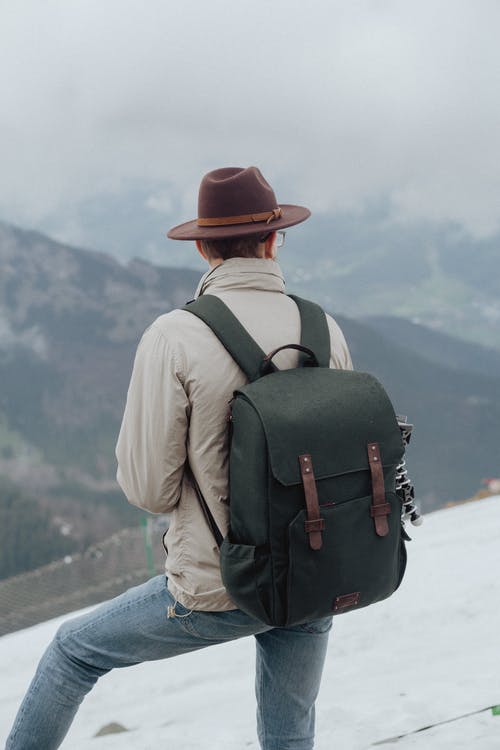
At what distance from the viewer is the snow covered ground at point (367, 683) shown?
150 inches

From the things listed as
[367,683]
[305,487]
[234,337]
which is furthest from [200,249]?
[367,683]

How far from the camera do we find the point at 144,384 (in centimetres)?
208

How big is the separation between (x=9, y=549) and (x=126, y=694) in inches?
6171

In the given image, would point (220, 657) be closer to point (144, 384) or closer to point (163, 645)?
point (163, 645)

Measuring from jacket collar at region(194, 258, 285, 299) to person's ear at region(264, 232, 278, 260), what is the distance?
0.10 feet

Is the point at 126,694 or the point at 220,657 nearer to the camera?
the point at 126,694

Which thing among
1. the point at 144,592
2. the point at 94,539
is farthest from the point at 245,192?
the point at 94,539

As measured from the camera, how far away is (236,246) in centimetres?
225

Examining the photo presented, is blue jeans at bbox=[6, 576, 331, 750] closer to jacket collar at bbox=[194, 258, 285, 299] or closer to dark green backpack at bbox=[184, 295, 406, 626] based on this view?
dark green backpack at bbox=[184, 295, 406, 626]

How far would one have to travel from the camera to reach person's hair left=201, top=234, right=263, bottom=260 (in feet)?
7.38

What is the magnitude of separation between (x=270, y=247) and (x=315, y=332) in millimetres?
259

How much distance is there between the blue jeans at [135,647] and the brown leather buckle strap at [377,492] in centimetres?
37

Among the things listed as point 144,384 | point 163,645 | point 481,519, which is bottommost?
point 481,519

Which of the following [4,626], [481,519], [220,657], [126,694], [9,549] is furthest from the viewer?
[9,549]
